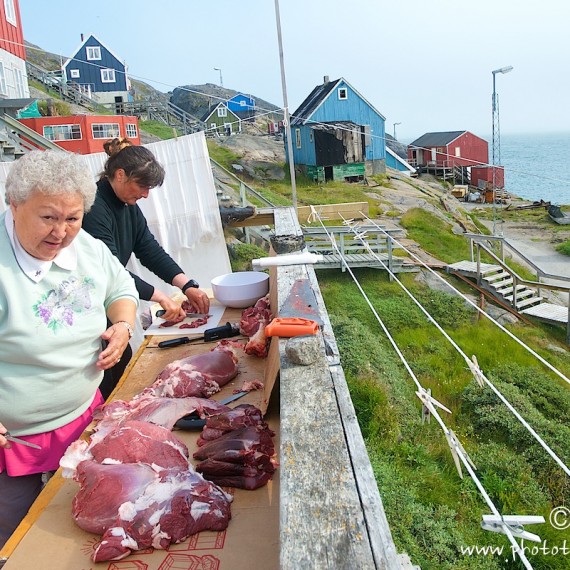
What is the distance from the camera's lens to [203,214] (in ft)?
33.3

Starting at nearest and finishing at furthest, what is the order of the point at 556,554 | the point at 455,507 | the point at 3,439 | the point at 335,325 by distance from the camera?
the point at 3,439, the point at 556,554, the point at 455,507, the point at 335,325

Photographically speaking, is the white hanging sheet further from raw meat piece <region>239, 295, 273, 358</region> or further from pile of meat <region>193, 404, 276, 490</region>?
pile of meat <region>193, 404, 276, 490</region>

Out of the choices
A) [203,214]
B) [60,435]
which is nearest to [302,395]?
[60,435]

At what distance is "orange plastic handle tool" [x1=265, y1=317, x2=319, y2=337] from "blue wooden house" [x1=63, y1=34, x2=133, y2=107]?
42104 mm

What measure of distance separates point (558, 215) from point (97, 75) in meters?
33.8

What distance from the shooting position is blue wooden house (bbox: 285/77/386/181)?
113ft

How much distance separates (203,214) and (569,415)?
7.83m

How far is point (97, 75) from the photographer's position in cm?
4134

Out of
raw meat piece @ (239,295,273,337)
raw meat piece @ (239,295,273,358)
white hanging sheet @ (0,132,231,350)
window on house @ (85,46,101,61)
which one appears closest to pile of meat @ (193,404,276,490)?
raw meat piece @ (239,295,273,358)

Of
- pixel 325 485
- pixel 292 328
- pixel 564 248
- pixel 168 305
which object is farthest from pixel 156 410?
pixel 564 248

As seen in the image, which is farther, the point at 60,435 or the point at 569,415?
the point at 569,415

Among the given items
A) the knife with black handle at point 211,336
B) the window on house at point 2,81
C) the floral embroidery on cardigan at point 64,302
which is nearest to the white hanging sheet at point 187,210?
the knife with black handle at point 211,336

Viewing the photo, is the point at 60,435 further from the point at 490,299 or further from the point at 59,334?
the point at 490,299

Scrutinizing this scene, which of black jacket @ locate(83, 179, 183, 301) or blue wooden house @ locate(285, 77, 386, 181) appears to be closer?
black jacket @ locate(83, 179, 183, 301)
